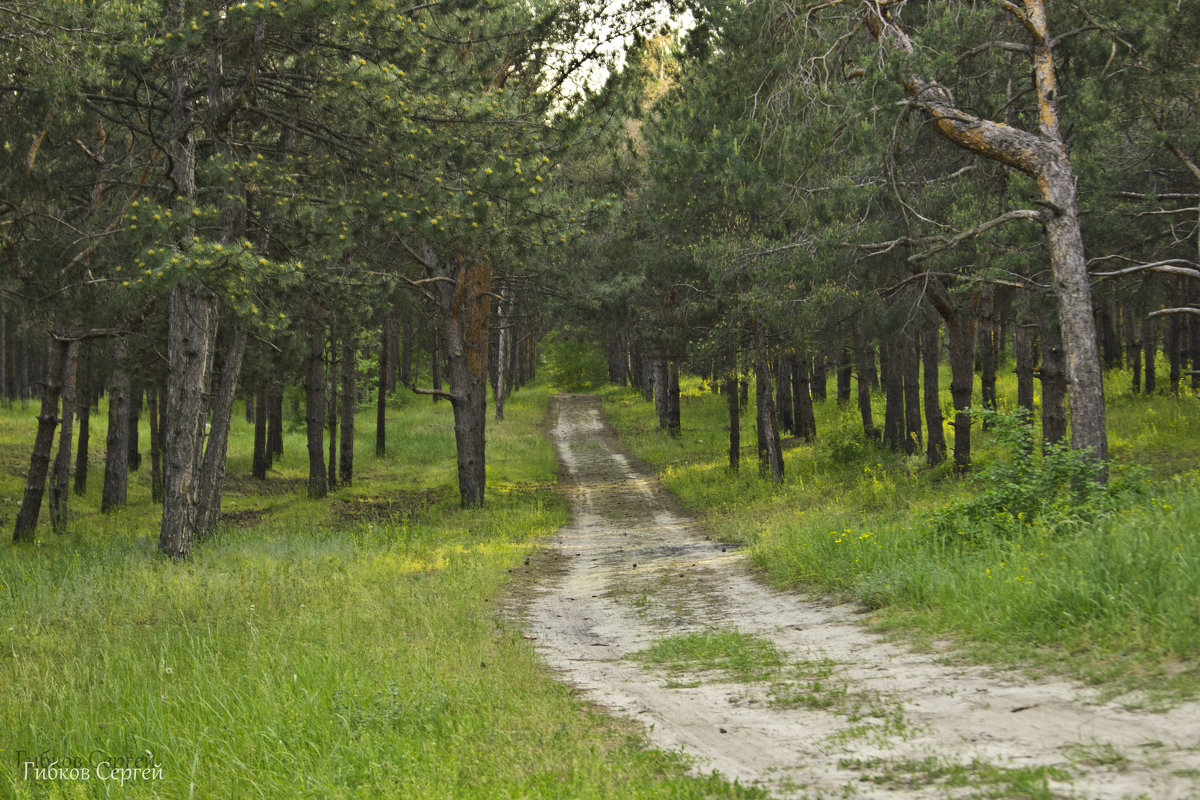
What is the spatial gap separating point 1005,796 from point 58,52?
11.3 m

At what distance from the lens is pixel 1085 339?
9250mm

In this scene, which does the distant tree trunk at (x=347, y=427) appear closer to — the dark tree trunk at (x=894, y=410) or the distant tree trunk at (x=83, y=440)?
the distant tree trunk at (x=83, y=440)

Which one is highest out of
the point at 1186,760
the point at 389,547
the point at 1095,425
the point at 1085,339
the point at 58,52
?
the point at 58,52

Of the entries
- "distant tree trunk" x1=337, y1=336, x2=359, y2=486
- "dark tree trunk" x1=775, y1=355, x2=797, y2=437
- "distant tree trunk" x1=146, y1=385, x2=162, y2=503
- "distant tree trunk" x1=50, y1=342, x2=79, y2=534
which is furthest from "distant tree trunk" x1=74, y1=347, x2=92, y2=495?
"dark tree trunk" x1=775, y1=355, x2=797, y2=437

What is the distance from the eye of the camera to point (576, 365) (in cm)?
6419

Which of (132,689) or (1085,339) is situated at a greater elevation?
(1085,339)

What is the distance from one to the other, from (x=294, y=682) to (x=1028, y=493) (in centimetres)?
736

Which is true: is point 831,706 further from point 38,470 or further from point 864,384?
point 864,384

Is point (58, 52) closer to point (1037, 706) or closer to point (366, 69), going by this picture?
point (366, 69)

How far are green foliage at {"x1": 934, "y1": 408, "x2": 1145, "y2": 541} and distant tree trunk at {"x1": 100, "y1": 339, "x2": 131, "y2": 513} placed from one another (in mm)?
18186

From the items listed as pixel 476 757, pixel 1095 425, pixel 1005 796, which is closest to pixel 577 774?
pixel 476 757

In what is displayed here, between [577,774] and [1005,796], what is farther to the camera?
[577,774]

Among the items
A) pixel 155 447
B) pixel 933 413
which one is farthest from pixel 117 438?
pixel 933 413

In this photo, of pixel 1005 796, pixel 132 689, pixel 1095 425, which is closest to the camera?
pixel 1005 796
